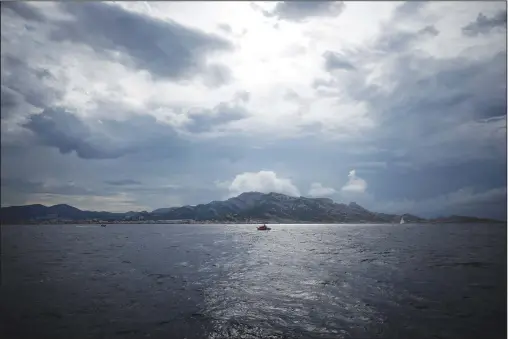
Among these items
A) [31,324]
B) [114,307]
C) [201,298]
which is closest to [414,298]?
[201,298]

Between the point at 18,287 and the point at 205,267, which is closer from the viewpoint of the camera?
the point at 18,287

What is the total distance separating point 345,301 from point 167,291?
47.2 feet

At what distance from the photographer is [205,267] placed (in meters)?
35.8

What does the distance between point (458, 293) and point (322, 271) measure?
12.9 metres

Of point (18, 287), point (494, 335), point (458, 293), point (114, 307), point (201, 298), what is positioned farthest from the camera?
point (18, 287)

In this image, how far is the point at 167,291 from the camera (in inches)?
942

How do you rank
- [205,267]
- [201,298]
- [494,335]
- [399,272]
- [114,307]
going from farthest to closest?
[205,267], [399,272], [201,298], [114,307], [494,335]

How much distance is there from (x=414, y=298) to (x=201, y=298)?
16.6m

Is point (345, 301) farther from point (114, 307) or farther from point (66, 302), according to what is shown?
point (66, 302)

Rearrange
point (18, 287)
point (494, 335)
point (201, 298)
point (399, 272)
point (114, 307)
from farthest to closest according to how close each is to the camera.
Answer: point (399, 272)
point (18, 287)
point (201, 298)
point (114, 307)
point (494, 335)

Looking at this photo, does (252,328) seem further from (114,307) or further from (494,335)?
(494,335)

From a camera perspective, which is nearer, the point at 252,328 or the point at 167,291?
the point at 252,328

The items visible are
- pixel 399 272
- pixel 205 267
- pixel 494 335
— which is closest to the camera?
pixel 494 335

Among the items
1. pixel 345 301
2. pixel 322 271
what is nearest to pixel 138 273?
pixel 322 271
